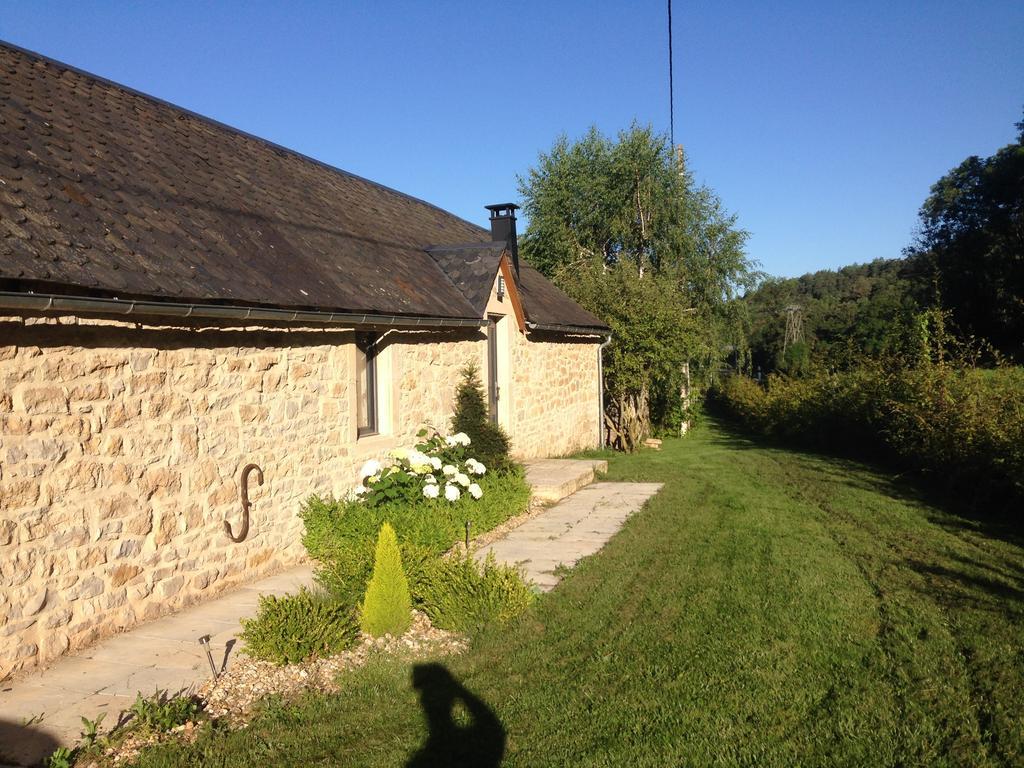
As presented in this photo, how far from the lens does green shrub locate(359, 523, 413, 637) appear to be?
529 cm

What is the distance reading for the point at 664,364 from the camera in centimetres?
1862

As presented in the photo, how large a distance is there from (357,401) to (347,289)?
4.49ft

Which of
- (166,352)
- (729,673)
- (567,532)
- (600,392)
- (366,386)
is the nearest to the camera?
(729,673)

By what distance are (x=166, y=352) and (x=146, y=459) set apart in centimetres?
84

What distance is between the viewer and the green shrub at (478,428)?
34.5 feet

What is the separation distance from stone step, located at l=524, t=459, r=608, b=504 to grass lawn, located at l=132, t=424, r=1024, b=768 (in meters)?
2.68

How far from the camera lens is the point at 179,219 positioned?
6.85m

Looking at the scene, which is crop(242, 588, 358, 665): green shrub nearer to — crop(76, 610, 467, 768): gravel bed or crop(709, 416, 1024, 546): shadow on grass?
crop(76, 610, 467, 768): gravel bed

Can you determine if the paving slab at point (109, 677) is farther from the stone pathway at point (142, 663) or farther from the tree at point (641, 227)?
the tree at point (641, 227)

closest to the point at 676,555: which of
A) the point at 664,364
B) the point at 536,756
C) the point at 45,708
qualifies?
the point at 536,756

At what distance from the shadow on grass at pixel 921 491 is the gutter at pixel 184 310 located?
729 centimetres

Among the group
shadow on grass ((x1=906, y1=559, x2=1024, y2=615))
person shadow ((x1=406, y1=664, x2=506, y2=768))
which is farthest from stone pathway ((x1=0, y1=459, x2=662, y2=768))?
shadow on grass ((x1=906, y1=559, x2=1024, y2=615))

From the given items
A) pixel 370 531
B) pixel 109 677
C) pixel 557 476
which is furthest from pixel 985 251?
pixel 109 677

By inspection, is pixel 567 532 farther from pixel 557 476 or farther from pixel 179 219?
pixel 179 219
